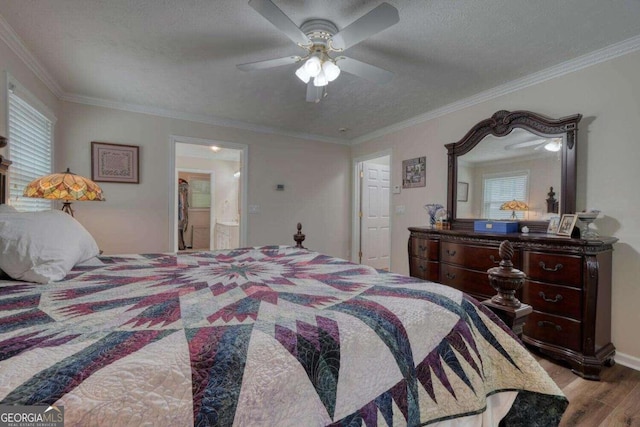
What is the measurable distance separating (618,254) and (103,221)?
16.3 feet

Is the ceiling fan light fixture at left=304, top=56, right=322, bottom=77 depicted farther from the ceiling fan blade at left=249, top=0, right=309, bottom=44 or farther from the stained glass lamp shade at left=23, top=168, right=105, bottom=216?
the stained glass lamp shade at left=23, top=168, right=105, bottom=216

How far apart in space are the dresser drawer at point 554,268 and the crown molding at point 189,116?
11.3 ft

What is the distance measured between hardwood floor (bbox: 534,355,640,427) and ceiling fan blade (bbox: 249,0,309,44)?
268 centimetres

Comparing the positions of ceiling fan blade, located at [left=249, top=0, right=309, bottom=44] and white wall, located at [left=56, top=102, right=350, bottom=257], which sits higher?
ceiling fan blade, located at [left=249, top=0, right=309, bottom=44]

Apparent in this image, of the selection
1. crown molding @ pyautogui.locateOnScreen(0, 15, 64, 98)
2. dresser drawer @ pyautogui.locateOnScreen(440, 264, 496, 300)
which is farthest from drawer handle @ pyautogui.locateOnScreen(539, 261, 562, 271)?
crown molding @ pyautogui.locateOnScreen(0, 15, 64, 98)

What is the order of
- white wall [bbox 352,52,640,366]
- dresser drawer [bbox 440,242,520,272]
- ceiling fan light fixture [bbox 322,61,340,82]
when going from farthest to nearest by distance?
1. dresser drawer [bbox 440,242,520,272]
2. white wall [bbox 352,52,640,366]
3. ceiling fan light fixture [bbox 322,61,340,82]

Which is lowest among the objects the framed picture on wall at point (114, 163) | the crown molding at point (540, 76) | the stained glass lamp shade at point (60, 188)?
the stained glass lamp shade at point (60, 188)

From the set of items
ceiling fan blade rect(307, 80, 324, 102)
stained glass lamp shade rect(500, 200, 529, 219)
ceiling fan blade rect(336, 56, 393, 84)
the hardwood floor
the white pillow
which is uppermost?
ceiling fan blade rect(336, 56, 393, 84)

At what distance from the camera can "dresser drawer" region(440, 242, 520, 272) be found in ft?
8.43

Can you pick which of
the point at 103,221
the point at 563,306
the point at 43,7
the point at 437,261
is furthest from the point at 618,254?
the point at 103,221

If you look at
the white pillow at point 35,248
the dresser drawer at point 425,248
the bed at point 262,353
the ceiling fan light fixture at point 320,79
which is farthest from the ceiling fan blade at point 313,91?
the dresser drawer at point 425,248

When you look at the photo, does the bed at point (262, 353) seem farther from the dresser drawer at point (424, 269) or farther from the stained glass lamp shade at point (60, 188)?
the dresser drawer at point (424, 269)

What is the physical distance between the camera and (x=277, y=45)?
89.1 inches

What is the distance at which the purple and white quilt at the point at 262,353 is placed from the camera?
607 mm
